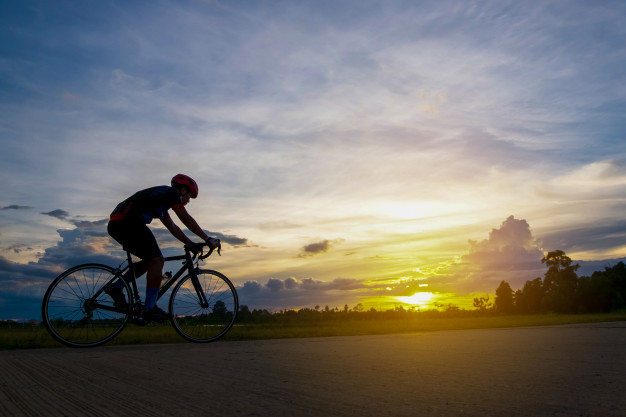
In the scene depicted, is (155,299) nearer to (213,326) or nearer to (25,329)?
(213,326)

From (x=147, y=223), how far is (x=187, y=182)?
0.82m

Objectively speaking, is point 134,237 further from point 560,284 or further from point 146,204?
point 560,284

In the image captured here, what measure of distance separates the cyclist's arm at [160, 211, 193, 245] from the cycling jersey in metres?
0.22

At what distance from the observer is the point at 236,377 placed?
158 inches

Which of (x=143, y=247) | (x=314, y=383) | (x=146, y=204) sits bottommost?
(x=314, y=383)

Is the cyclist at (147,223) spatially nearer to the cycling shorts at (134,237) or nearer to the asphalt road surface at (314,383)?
the cycling shorts at (134,237)

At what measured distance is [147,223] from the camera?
23.2ft

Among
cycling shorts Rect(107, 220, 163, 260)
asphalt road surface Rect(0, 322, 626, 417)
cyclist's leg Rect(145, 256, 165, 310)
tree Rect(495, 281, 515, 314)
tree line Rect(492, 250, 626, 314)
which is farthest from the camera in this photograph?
tree Rect(495, 281, 515, 314)

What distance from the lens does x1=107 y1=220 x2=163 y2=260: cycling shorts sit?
6914mm

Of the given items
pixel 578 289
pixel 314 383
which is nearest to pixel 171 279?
pixel 314 383

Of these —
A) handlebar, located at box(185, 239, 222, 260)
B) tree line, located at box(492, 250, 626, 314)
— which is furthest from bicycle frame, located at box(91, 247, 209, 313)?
tree line, located at box(492, 250, 626, 314)

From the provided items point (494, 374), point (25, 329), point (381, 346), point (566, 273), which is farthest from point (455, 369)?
point (566, 273)

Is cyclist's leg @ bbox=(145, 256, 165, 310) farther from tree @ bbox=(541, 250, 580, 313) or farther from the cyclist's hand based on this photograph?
tree @ bbox=(541, 250, 580, 313)

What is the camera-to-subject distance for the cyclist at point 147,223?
6953mm
